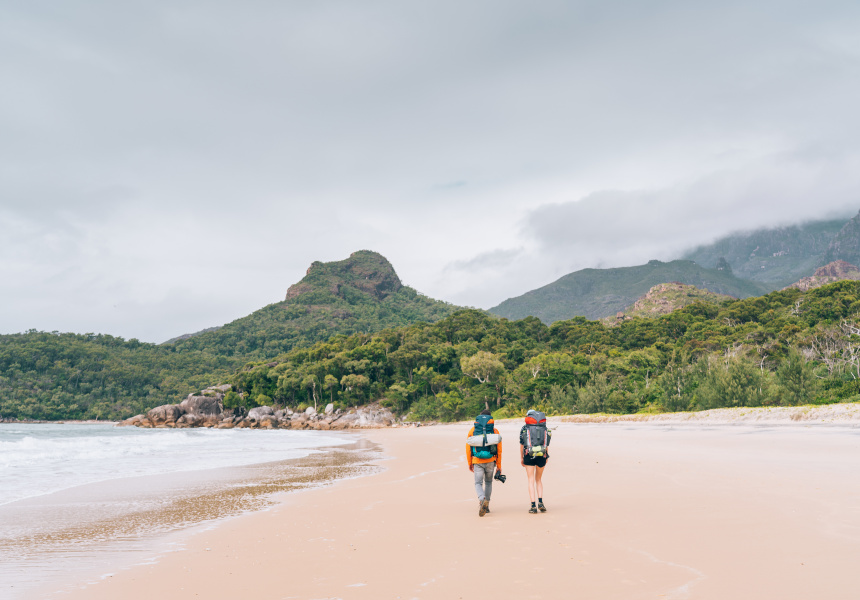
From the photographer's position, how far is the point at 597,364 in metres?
60.0

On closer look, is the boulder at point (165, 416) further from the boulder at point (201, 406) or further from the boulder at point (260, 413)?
the boulder at point (260, 413)

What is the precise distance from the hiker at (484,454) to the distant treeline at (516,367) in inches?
1209

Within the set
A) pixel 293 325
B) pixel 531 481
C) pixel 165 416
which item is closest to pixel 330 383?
pixel 165 416

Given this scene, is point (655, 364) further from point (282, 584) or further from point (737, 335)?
point (282, 584)

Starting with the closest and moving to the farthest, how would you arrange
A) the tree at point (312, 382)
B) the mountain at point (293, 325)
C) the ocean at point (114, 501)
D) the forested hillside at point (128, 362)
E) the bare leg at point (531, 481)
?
the ocean at point (114, 501) < the bare leg at point (531, 481) < the tree at point (312, 382) < the forested hillside at point (128, 362) < the mountain at point (293, 325)

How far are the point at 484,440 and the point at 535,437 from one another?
881 millimetres

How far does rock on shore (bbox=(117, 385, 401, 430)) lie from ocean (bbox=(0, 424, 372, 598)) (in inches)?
2267

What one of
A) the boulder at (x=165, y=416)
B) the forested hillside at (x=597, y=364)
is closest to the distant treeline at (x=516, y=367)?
the forested hillside at (x=597, y=364)

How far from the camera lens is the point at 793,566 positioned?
4.85 meters

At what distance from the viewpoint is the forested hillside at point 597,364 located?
3456 cm

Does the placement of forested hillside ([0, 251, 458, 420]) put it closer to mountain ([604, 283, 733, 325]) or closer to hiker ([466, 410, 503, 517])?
mountain ([604, 283, 733, 325])

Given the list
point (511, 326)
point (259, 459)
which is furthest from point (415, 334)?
point (259, 459)

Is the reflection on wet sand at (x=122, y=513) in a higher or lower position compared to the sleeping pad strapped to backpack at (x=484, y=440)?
lower

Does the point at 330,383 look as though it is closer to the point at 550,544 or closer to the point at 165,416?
the point at 165,416
